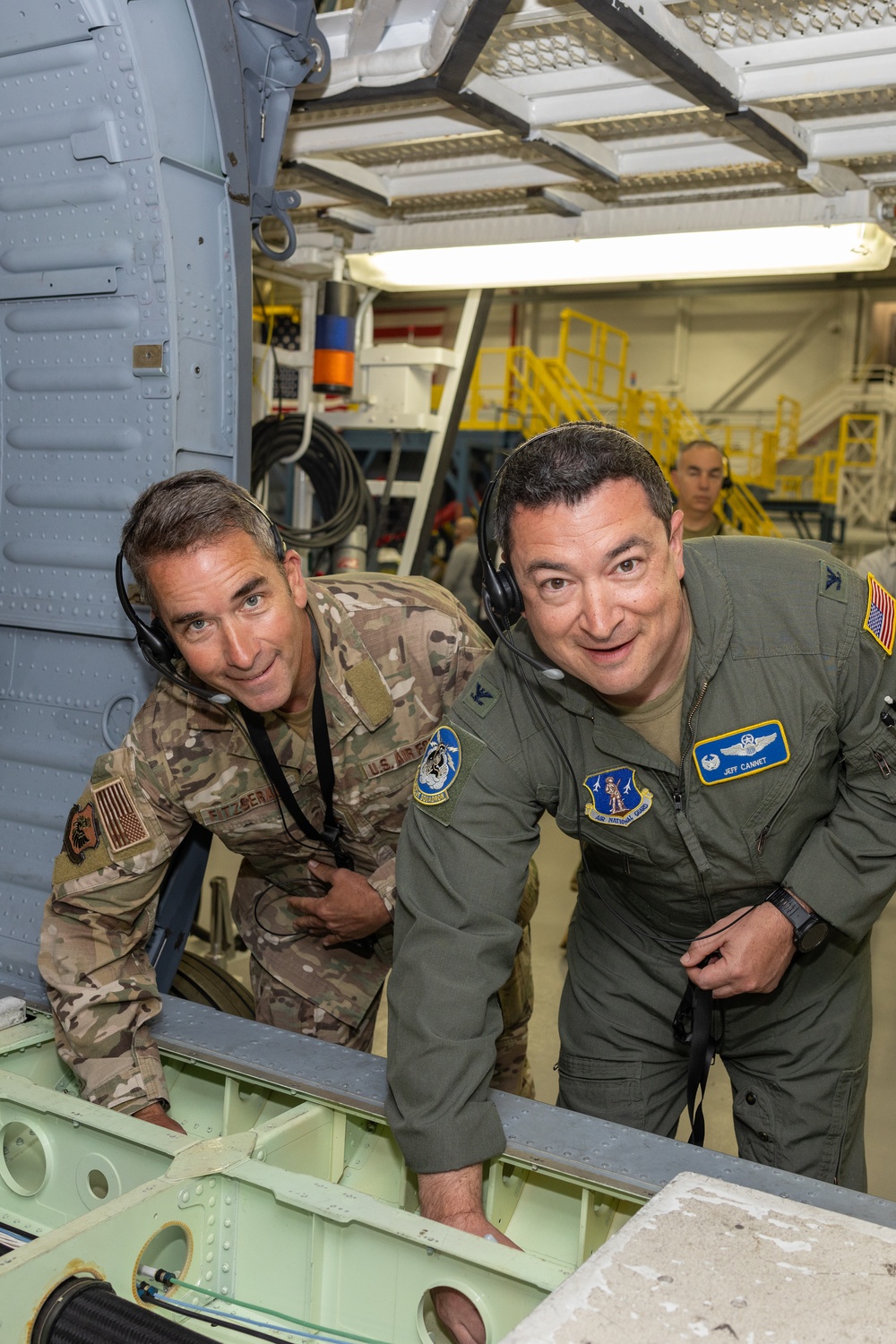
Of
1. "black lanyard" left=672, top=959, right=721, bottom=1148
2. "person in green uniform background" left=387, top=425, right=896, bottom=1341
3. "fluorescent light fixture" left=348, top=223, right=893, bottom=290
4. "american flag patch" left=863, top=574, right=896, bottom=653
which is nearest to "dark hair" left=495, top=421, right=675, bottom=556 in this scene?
"person in green uniform background" left=387, top=425, right=896, bottom=1341

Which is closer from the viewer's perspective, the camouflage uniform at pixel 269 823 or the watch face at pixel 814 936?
the watch face at pixel 814 936

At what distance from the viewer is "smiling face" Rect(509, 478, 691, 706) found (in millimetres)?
1542

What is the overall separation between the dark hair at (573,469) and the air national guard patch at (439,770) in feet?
1.06

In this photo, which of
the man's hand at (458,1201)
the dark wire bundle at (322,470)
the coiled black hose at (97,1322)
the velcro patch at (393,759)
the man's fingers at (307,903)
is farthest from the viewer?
→ the dark wire bundle at (322,470)

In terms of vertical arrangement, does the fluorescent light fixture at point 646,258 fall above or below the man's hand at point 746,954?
above

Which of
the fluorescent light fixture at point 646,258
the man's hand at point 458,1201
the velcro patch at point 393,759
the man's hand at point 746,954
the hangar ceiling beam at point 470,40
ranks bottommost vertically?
the man's hand at point 458,1201

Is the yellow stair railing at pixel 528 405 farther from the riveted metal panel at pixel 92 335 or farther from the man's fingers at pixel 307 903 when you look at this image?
the man's fingers at pixel 307 903

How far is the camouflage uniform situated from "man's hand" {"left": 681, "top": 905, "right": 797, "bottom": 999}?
703 mm

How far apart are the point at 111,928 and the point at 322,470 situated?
3512 millimetres

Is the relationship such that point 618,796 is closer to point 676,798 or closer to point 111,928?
point 676,798

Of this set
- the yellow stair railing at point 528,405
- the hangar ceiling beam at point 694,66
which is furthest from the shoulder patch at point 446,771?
the yellow stair railing at point 528,405

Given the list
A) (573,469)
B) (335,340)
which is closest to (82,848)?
(573,469)

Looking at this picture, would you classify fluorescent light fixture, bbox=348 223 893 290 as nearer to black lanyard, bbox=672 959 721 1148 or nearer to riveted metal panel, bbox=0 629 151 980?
riveted metal panel, bbox=0 629 151 980

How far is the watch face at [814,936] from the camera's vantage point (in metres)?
1.78
